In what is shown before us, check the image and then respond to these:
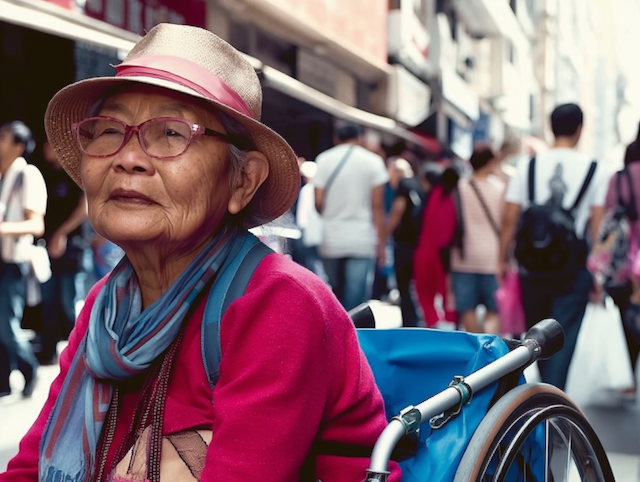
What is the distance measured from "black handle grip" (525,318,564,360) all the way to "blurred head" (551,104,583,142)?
267 centimetres

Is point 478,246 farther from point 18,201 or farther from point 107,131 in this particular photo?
point 107,131

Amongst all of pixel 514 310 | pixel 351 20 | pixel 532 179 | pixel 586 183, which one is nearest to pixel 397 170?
pixel 514 310

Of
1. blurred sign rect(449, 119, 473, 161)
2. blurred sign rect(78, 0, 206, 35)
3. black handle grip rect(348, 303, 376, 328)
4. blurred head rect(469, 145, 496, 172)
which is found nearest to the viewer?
black handle grip rect(348, 303, 376, 328)

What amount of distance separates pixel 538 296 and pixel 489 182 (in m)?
2.36

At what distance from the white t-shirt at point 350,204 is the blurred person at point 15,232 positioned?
7.48 feet

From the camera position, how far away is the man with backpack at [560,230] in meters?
4.66

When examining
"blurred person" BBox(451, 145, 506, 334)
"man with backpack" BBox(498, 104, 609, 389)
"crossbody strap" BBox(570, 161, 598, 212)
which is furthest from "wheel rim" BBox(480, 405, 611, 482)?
"blurred person" BBox(451, 145, 506, 334)

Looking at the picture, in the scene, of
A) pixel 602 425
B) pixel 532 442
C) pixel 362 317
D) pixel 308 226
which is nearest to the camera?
pixel 532 442

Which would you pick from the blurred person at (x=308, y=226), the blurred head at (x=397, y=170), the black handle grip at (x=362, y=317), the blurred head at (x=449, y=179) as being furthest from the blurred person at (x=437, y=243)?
the black handle grip at (x=362, y=317)

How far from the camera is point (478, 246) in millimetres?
6852

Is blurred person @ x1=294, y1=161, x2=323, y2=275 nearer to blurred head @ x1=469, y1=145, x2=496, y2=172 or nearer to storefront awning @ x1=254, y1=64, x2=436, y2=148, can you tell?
storefront awning @ x1=254, y1=64, x2=436, y2=148

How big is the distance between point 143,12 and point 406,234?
4.20 meters

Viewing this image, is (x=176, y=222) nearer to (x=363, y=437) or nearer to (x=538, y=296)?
(x=363, y=437)

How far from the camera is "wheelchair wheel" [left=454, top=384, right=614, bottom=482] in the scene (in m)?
1.89
